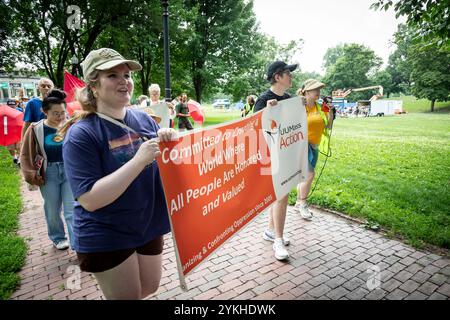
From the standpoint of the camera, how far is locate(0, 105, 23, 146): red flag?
8359mm

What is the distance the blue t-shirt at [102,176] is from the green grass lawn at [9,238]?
232 centimetres

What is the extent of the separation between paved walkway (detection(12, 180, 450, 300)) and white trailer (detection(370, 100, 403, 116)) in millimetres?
51692

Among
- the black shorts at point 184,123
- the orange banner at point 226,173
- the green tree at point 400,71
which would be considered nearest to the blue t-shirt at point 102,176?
the orange banner at point 226,173

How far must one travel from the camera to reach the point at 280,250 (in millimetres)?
3906

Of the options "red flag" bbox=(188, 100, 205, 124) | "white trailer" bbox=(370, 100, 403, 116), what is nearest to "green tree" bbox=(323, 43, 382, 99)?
"white trailer" bbox=(370, 100, 403, 116)

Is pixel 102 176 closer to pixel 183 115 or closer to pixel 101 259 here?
pixel 101 259

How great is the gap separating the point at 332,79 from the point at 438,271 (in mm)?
83595

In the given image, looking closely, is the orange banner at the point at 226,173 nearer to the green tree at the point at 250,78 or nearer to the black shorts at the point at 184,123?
the black shorts at the point at 184,123

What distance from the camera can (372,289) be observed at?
10.7 ft

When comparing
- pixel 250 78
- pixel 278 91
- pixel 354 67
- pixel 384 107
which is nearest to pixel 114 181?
pixel 278 91

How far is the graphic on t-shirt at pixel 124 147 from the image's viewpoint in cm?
185
